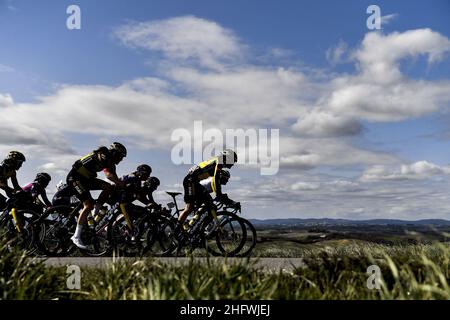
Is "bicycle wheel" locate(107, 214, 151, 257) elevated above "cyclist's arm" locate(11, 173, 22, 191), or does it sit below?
below

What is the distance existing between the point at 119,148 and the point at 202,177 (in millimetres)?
1808

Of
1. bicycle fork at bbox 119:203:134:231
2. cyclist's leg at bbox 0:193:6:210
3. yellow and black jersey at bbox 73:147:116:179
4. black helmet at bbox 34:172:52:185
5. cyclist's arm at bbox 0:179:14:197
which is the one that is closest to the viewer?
yellow and black jersey at bbox 73:147:116:179

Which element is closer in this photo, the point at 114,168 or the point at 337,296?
the point at 337,296

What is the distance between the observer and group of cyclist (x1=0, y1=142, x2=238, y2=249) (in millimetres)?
10219

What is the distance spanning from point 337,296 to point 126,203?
20.5ft

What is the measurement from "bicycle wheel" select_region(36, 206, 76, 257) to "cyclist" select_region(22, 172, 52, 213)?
0.63 meters

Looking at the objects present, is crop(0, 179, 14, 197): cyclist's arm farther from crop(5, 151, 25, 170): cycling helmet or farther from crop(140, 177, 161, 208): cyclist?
crop(140, 177, 161, 208): cyclist

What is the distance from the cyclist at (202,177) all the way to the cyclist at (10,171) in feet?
12.1

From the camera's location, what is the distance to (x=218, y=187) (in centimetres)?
1041

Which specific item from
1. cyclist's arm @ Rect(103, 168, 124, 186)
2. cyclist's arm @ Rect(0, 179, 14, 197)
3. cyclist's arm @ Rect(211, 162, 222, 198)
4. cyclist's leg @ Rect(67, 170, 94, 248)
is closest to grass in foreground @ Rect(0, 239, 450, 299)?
cyclist's arm @ Rect(103, 168, 124, 186)
